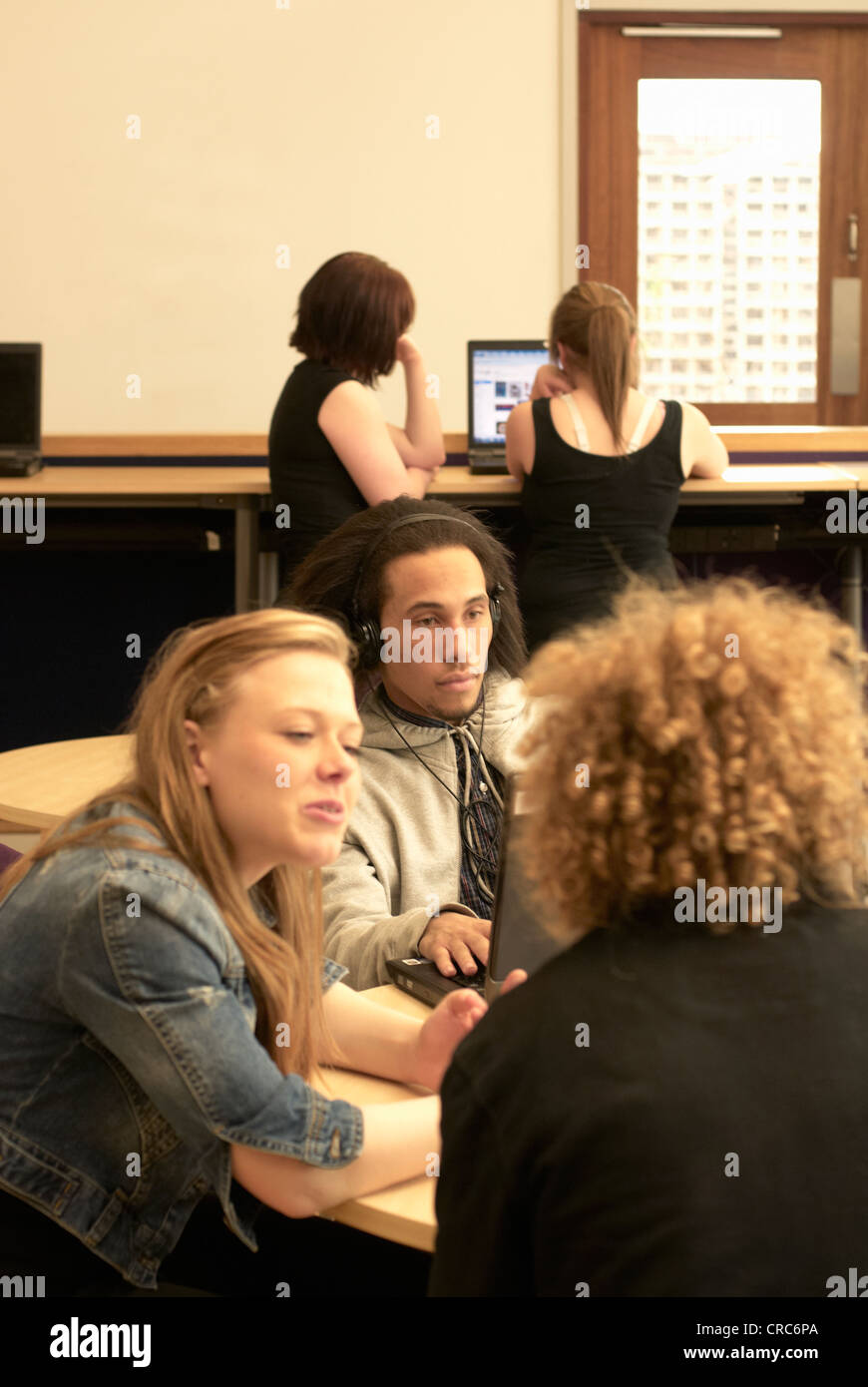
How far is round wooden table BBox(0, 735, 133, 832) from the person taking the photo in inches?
78.8

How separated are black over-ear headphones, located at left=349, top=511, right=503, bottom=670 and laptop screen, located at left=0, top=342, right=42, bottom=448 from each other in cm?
261

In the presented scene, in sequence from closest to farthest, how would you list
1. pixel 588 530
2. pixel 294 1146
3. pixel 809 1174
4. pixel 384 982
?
pixel 809 1174 → pixel 294 1146 → pixel 384 982 → pixel 588 530

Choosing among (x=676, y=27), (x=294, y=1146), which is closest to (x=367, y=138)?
(x=676, y=27)

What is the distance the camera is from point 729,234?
515 centimetres

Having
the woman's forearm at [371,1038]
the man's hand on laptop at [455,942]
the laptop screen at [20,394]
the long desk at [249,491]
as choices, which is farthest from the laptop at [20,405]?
the woman's forearm at [371,1038]

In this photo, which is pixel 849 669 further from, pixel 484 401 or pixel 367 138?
pixel 367 138

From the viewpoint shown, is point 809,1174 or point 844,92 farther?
point 844,92

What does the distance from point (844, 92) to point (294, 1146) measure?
4988 mm

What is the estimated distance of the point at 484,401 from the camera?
4.28 m

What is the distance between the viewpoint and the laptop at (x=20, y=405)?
13.2ft

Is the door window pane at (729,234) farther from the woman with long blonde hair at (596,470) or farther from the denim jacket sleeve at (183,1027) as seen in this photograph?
the denim jacket sleeve at (183,1027)

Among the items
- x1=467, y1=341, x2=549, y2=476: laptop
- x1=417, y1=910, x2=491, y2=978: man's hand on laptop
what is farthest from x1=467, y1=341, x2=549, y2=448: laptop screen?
x1=417, y1=910, x2=491, y2=978: man's hand on laptop

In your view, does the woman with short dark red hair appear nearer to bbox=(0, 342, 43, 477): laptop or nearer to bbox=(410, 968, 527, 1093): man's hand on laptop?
bbox=(0, 342, 43, 477): laptop

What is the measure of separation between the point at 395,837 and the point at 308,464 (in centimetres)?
179
